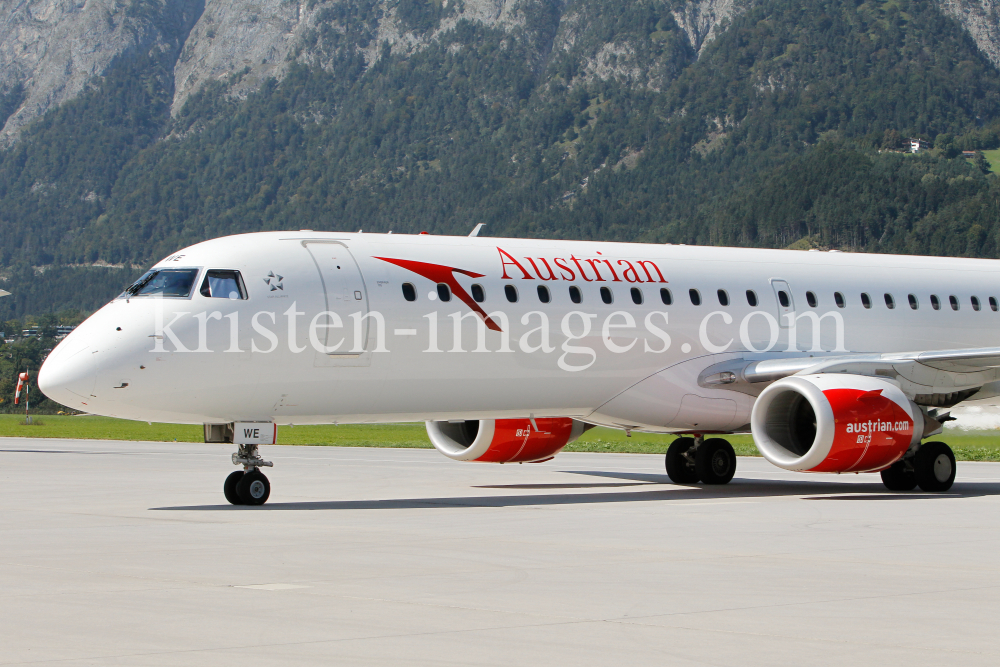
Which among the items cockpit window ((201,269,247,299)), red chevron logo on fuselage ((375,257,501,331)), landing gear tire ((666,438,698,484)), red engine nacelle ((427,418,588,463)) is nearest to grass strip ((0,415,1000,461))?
landing gear tire ((666,438,698,484))

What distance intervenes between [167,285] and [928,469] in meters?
11.6

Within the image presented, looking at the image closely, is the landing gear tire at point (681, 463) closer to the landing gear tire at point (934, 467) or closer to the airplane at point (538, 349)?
the airplane at point (538, 349)

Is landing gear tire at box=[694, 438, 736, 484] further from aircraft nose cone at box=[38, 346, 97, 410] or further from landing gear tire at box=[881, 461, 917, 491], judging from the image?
aircraft nose cone at box=[38, 346, 97, 410]

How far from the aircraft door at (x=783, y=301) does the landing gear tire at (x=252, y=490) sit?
345 inches

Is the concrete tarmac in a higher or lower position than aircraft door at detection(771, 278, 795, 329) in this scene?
lower

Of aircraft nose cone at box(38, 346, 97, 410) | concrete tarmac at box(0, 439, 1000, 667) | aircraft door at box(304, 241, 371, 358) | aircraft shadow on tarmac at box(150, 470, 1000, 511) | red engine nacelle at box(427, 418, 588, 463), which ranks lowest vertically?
concrete tarmac at box(0, 439, 1000, 667)

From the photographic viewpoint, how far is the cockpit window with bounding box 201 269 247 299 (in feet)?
55.2

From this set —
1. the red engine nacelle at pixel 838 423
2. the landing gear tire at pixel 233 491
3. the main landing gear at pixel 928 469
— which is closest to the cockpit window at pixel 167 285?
the landing gear tire at pixel 233 491

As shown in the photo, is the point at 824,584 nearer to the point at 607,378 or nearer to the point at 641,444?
the point at 607,378

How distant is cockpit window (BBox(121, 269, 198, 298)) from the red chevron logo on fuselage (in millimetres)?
2652

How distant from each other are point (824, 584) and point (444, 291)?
923 centimetres

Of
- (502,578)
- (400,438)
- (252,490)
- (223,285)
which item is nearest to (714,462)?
(252,490)

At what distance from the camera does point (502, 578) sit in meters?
10.2

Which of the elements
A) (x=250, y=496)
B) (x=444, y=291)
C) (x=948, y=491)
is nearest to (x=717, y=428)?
(x=948, y=491)
